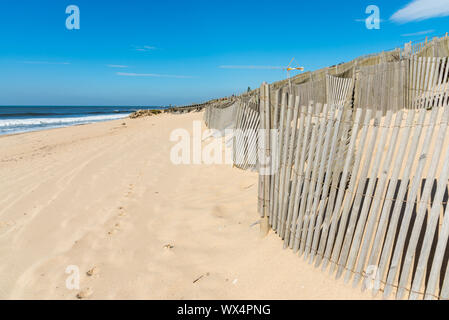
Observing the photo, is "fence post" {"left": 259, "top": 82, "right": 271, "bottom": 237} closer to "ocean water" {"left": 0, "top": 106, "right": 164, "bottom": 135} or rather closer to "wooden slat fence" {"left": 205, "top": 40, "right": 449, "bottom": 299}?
"wooden slat fence" {"left": 205, "top": 40, "right": 449, "bottom": 299}

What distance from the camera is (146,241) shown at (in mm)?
3697

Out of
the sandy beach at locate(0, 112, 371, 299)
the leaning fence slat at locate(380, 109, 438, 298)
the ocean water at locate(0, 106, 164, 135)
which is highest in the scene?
the ocean water at locate(0, 106, 164, 135)

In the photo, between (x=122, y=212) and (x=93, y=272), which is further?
(x=122, y=212)

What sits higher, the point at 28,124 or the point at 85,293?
the point at 28,124

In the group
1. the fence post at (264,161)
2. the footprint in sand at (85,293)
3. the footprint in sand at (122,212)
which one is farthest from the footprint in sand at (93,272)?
the fence post at (264,161)

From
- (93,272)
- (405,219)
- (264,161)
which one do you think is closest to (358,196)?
(405,219)

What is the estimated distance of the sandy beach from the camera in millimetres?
2756

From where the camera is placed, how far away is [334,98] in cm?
727

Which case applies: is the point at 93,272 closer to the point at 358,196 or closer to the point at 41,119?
the point at 358,196

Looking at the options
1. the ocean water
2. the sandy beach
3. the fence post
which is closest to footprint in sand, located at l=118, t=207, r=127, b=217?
the sandy beach

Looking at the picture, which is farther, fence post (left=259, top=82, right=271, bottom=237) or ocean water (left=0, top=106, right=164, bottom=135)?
ocean water (left=0, top=106, right=164, bottom=135)

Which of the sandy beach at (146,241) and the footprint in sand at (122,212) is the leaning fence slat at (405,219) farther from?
the footprint in sand at (122,212)
